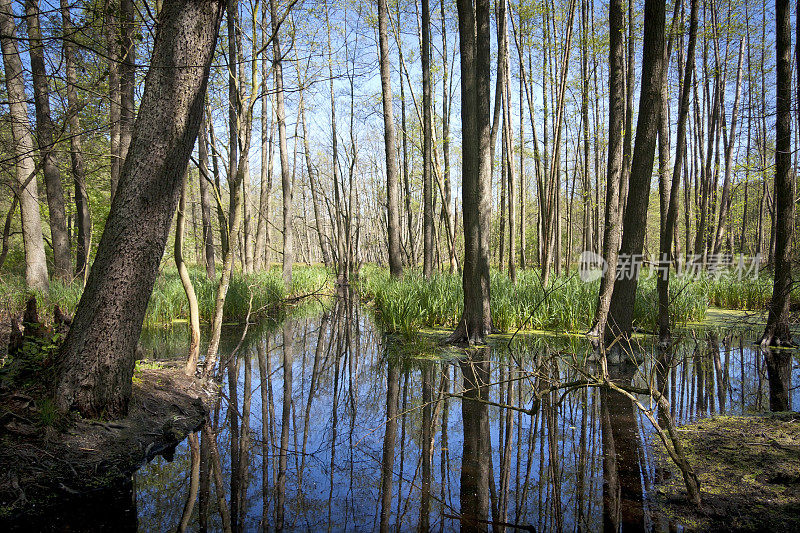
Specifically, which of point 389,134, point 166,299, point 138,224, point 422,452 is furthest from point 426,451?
point 389,134

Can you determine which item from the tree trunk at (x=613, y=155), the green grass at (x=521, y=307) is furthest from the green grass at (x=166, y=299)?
the tree trunk at (x=613, y=155)

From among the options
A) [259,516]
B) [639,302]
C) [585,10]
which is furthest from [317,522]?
[585,10]

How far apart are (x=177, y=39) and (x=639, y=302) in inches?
294

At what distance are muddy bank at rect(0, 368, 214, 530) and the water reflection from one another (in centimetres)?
17

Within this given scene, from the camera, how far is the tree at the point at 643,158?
495 cm

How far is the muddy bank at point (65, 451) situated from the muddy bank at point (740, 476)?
3017 millimetres

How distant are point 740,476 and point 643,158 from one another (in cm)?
354

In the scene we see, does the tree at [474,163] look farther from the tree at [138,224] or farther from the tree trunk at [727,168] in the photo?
the tree trunk at [727,168]

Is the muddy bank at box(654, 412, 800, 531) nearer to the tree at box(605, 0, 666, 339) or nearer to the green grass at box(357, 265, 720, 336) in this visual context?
the tree at box(605, 0, 666, 339)

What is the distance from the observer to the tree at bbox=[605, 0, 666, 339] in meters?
4.95

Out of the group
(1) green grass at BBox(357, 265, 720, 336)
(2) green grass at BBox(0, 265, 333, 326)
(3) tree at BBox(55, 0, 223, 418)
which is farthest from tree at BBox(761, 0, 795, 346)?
(2) green grass at BBox(0, 265, 333, 326)

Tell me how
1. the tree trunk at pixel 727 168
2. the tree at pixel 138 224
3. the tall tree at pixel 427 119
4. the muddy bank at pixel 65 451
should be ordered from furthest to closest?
1. the tree trunk at pixel 727 168
2. the tall tree at pixel 427 119
3. the tree at pixel 138 224
4. the muddy bank at pixel 65 451

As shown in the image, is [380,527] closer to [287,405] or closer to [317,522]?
[317,522]

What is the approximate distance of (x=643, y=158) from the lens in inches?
201
